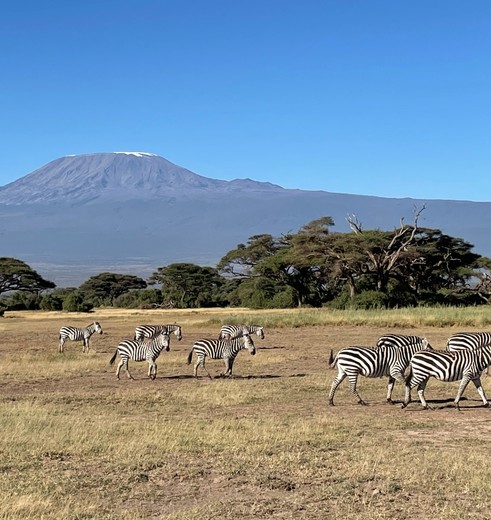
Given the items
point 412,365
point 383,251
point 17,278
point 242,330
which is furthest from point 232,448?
point 17,278

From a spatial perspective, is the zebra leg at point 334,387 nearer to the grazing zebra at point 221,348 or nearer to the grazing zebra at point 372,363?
the grazing zebra at point 372,363

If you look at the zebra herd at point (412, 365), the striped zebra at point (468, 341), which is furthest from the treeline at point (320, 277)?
the zebra herd at point (412, 365)

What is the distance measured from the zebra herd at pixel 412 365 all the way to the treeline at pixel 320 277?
3270cm

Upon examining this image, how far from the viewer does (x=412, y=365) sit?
50.7 feet

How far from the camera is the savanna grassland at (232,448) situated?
8672 millimetres

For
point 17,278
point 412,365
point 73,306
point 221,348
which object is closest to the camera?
point 412,365

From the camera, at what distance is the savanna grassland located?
8.67 m

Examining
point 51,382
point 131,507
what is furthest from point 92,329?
point 131,507

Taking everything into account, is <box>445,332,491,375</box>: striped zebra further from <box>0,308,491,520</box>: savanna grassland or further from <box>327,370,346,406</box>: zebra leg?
<box>327,370,346,406</box>: zebra leg

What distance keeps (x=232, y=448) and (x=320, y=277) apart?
51296 millimetres

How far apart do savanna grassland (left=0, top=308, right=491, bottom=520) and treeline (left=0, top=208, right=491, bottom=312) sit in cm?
3100

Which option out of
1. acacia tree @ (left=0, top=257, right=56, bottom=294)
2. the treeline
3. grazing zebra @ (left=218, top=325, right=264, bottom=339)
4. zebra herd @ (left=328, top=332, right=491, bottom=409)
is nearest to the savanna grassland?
zebra herd @ (left=328, top=332, right=491, bottom=409)

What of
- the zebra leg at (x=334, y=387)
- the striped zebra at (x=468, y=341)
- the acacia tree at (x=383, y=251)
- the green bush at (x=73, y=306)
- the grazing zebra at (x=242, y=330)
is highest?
the acacia tree at (x=383, y=251)

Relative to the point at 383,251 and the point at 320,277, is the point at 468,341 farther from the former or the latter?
the point at 320,277
